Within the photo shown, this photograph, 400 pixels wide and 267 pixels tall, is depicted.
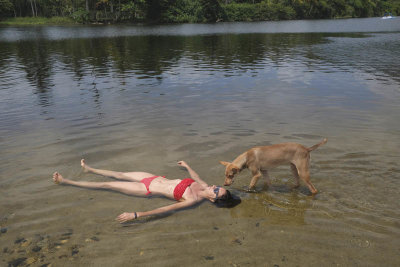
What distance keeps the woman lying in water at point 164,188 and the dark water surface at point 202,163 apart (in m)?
0.18

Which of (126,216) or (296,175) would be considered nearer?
(126,216)

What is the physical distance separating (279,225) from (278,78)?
15329 millimetres

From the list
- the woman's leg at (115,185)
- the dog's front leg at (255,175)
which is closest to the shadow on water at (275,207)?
the dog's front leg at (255,175)

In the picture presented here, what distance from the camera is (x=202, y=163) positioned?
8578mm

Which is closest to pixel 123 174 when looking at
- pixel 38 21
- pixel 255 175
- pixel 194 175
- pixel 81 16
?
pixel 194 175

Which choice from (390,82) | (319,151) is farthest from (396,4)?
(319,151)

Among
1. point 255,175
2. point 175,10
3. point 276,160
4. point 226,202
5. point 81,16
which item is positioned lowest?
point 226,202

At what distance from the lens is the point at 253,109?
1346 centimetres

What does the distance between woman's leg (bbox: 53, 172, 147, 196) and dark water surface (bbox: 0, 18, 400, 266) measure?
0.15m

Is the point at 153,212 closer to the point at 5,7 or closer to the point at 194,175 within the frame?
the point at 194,175

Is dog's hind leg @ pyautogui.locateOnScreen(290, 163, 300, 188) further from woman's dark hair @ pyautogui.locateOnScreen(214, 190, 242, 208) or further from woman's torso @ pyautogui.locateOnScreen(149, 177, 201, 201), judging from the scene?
woman's torso @ pyautogui.locateOnScreen(149, 177, 201, 201)

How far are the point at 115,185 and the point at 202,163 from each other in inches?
100.0

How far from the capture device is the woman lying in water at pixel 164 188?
21.4 feet

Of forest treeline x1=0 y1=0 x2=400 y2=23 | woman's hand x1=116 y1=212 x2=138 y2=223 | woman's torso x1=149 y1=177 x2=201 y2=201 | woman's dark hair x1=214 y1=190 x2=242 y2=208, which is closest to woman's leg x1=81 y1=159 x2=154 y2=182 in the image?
woman's torso x1=149 y1=177 x2=201 y2=201
